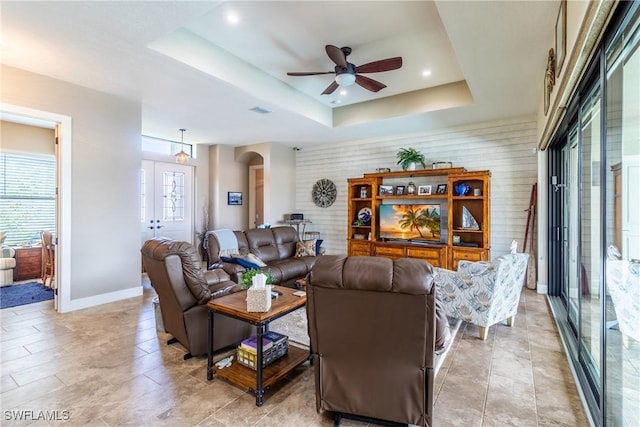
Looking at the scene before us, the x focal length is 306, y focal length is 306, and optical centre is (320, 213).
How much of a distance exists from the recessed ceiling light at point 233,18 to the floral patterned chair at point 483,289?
335cm

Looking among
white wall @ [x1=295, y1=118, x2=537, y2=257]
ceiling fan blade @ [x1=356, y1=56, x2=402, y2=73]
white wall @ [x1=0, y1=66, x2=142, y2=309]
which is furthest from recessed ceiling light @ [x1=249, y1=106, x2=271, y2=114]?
white wall @ [x1=295, y1=118, x2=537, y2=257]

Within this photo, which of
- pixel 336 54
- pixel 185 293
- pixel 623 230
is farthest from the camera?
pixel 336 54

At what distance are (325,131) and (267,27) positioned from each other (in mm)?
3066

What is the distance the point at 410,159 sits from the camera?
19.6ft

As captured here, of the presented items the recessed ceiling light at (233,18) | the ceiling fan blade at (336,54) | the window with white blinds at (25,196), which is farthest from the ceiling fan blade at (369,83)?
the window with white blinds at (25,196)

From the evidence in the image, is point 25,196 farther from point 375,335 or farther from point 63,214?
point 375,335

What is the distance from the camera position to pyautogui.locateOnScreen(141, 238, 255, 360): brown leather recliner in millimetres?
2590

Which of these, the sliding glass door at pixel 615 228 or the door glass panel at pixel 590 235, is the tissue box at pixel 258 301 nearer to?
the sliding glass door at pixel 615 228

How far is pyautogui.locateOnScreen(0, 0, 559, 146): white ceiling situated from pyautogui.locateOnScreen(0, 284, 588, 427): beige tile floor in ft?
9.69

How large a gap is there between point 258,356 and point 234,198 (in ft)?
21.3

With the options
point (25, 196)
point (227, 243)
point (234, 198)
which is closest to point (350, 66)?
point (227, 243)

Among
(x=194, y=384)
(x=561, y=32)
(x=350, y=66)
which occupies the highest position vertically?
(x=350, y=66)

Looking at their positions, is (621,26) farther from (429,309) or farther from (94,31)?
(94,31)

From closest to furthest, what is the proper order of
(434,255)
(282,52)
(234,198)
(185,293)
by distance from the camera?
(185,293)
(282,52)
(434,255)
(234,198)
